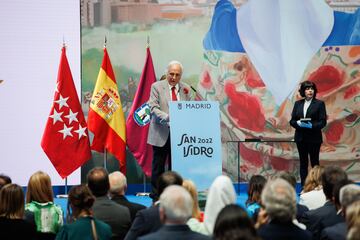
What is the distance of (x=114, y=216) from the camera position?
4465 mm

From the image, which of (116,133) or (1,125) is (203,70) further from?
(1,125)

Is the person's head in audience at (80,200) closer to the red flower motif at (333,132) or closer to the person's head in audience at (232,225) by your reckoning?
the person's head in audience at (232,225)

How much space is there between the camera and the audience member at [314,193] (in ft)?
16.5

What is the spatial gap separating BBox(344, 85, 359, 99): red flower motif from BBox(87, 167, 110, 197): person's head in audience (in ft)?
19.4

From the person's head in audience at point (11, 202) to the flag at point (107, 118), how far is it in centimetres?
462

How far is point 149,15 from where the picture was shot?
30.6 feet

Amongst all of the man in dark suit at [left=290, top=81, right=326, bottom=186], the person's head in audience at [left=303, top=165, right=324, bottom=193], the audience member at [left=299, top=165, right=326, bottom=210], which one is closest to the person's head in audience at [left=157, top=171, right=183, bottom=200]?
the audience member at [left=299, top=165, right=326, bottom=210]

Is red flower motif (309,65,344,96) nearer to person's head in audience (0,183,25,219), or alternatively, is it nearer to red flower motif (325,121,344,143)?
red flower motif (325,121,344,143)

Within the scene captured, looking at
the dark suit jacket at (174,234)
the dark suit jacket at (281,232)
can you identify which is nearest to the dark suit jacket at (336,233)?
the dark suit jacket at (281,232)

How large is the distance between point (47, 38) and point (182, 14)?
183 cm

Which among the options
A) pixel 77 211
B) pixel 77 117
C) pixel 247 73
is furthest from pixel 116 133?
pixel 77 211

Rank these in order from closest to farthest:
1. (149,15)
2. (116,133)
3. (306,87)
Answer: (306,87), (116,133), (149,15)

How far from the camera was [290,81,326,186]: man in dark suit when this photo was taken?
8.12 meters

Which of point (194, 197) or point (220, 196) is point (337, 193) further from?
point (220, 196)
